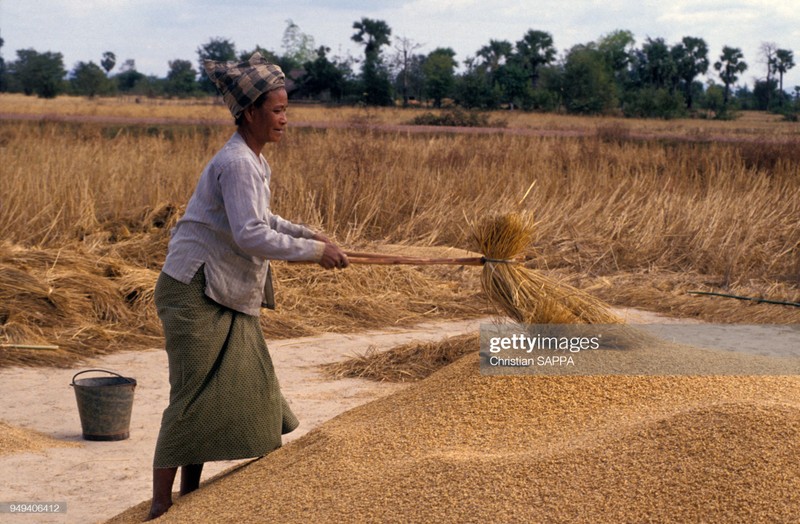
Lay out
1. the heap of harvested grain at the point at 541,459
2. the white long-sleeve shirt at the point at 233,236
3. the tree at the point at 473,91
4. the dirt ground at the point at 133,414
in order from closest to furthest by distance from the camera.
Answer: the heap of harvested grain at the point at 541,459, the white long-sleeve shirt at the point at 233,236, the dirt ground at the point at 133,414, the tree at the point at 473,91

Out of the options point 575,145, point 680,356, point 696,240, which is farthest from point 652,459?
point 575,145

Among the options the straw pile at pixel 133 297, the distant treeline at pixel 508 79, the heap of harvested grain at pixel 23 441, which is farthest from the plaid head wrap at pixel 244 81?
the distant treeline at pixel 508 79

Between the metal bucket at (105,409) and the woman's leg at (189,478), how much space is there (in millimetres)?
1088

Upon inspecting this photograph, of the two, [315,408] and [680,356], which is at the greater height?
[680,356]

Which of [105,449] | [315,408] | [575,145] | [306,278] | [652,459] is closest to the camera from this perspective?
[652,459]

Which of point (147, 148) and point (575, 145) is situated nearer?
point (147, 148)

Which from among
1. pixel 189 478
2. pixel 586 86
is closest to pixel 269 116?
pixel 189 478

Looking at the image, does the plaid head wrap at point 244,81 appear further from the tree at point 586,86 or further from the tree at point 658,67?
the tree at point 658,67

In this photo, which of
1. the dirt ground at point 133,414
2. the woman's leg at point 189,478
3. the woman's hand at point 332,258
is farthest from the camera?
the dirt ground at point 133,414

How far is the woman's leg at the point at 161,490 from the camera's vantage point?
2982mm

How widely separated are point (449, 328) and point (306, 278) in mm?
1239

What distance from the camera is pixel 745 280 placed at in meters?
7.59

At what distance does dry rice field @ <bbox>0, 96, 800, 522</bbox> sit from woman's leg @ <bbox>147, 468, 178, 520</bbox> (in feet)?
0.21

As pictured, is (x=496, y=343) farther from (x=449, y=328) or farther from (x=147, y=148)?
(x=147, y=148)
